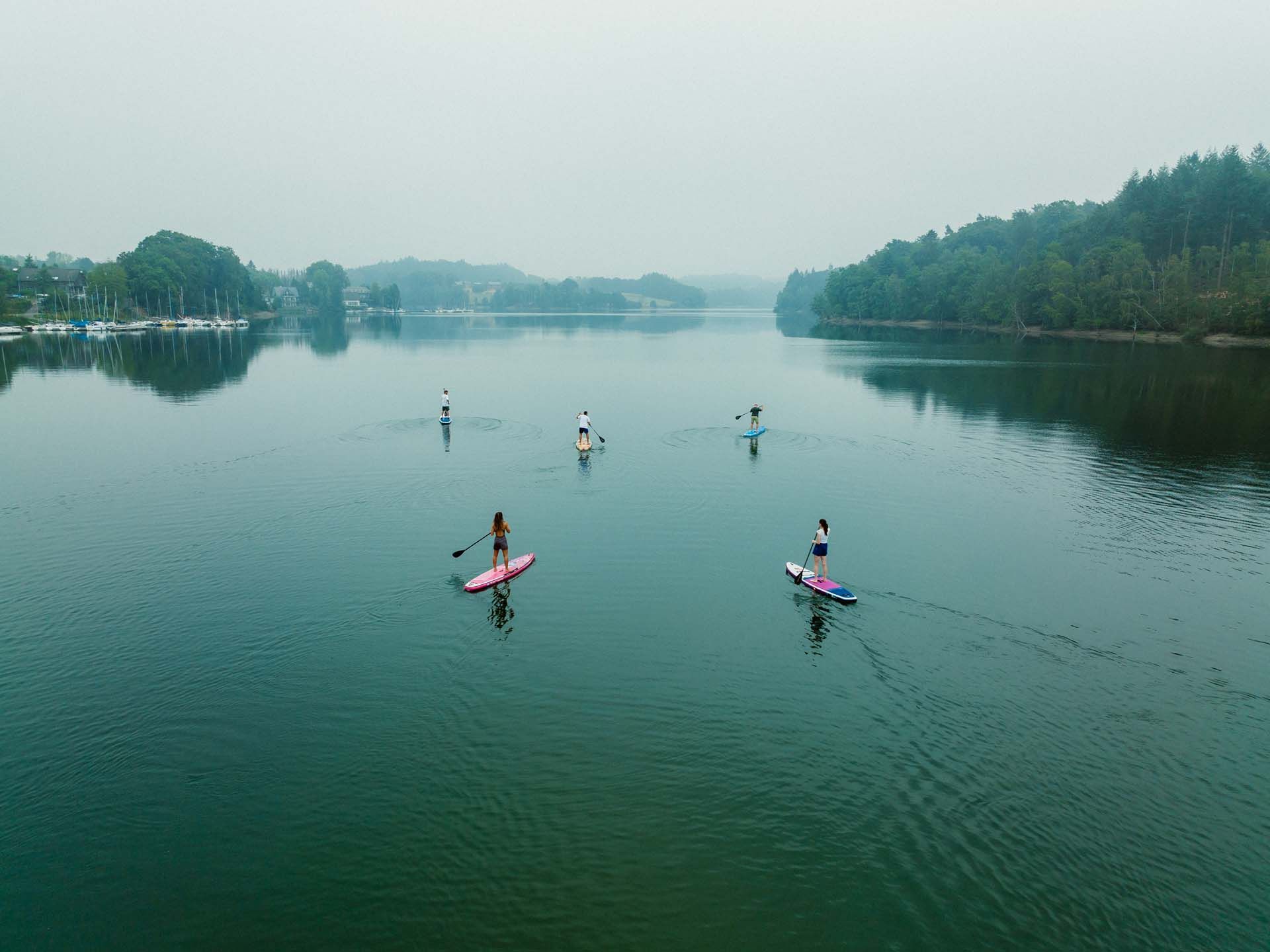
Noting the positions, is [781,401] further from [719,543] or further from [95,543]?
[95,543]

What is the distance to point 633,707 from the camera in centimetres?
2027

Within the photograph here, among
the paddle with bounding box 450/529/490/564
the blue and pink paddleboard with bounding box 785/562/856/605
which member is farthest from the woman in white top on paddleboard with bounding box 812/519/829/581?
the paddle with bounding box 450/529/490/564

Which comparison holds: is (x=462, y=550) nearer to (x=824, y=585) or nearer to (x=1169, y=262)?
(x=824, y=585)

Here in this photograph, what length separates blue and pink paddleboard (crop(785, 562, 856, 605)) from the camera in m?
27.0

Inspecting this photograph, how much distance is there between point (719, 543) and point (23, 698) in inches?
988

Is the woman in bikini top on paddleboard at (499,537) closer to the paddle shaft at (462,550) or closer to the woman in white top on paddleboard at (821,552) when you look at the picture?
the paddle shaft at (462,550)

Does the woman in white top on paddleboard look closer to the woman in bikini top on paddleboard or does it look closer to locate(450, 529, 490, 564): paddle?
the woman in bikini top on paddleboard

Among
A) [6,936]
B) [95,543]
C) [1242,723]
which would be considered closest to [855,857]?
[1242,723]

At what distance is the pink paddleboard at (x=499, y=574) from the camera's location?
27953mm

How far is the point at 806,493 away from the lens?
41.6m

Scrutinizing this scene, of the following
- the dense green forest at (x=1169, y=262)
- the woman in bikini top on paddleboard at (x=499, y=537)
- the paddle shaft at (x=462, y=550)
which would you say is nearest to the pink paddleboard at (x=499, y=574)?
the woman in bikini top on paddleboard at (x=499, y=537)

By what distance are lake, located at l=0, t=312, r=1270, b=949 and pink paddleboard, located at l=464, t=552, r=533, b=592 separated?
605 millimetres

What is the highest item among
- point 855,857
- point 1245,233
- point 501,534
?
point 1245,233

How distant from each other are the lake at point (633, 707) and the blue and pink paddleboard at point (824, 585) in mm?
561
